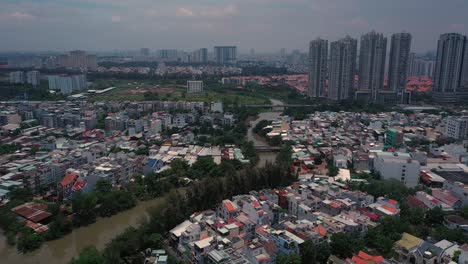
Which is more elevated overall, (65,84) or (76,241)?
(65,84)

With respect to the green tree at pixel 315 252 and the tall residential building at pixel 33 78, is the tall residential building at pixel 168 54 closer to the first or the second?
the tall residential building at pixel 33 78

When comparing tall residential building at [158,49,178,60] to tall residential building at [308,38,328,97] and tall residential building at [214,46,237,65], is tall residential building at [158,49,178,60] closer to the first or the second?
tall residential building at [214,46,237,65]

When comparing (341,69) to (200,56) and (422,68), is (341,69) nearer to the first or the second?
(422,68)

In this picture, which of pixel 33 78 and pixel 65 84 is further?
pixel 33 78

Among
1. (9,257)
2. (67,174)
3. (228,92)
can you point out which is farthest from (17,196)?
(228,92)

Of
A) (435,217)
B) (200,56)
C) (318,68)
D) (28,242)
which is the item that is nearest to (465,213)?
(435,217)

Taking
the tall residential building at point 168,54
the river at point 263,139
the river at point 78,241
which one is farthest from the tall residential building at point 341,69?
the tall residential building at point 168,54

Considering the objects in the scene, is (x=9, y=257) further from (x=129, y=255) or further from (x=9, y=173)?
(x=9, y=173)
